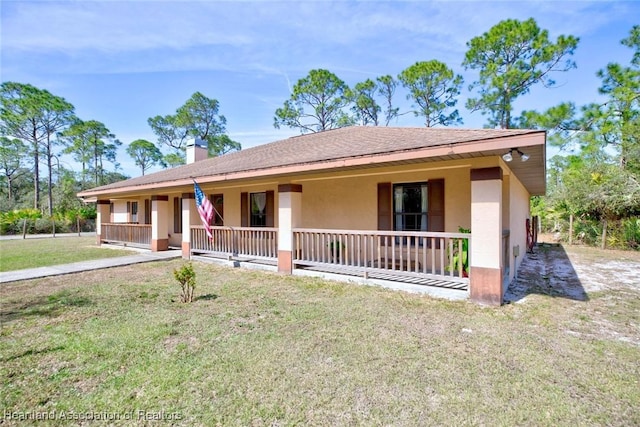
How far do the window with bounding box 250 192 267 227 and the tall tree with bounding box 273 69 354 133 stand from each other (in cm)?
1527

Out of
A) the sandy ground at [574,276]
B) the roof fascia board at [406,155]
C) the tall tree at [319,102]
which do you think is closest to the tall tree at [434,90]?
the tall tree at [319,102]

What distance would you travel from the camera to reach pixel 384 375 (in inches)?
122

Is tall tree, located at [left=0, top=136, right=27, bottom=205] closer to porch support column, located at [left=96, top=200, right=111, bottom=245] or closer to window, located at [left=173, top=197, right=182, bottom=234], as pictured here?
porch support column, located at [left=96, top=200, right=111, bottom=245]

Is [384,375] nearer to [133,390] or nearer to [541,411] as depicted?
[541,411]

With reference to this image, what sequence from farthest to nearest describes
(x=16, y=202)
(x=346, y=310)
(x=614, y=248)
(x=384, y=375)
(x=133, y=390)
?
(x=16, y=202) < (x=614, y=248) < (x=346, y=310) < (x=384, y=375) < (x=133, y=390)

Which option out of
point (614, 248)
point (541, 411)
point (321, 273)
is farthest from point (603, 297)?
point (614, 248)

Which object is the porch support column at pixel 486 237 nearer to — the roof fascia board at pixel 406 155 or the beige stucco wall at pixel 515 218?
the roof fascia board at pixel 406 155

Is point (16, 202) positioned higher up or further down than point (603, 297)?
higher up

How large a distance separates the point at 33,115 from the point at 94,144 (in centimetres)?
795

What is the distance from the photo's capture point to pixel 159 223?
12648 mm

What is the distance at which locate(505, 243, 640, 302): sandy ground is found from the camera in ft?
21.3

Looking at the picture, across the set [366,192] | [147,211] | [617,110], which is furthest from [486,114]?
[147,211]

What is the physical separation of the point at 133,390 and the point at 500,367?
353 centimetres

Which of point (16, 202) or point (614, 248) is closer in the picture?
point (614, 248)
